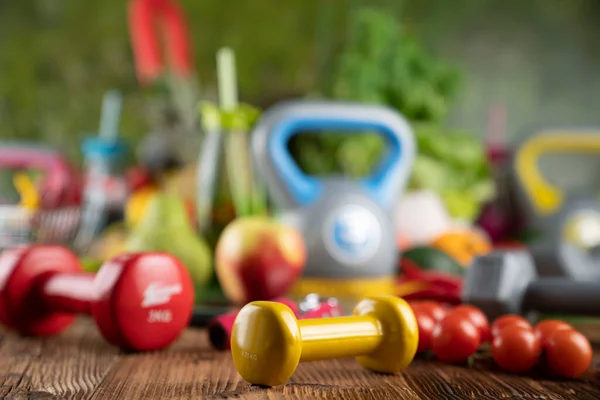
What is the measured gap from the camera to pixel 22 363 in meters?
0.73

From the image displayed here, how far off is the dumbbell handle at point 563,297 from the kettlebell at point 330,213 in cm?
38

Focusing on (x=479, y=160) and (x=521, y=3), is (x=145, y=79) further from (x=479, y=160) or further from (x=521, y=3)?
(x=521, y=3)

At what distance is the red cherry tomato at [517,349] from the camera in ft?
2.24

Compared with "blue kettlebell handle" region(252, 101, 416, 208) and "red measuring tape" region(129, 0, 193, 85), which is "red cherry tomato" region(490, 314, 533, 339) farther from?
"red measuring tape" region(129, 0, 193, 85)

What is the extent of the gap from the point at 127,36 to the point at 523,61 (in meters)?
1.40

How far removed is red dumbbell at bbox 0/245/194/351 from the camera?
28.9 inches

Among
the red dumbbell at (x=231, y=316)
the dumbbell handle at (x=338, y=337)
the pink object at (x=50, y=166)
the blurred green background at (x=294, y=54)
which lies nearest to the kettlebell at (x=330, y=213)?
the red dumbbell at (x=231, y=316)

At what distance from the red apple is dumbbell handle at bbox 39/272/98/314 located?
1.02 ft

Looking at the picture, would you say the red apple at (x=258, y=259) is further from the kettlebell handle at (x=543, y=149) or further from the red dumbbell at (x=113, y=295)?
the kettlebell handle at (x=543, y=149)

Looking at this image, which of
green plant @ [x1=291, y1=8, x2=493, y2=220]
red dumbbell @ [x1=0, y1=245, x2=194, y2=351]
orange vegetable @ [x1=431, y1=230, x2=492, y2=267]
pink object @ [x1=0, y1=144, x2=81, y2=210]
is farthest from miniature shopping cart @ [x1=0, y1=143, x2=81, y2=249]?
orange vegetable @ [x1=431, y1=230, x2=492, y2=267]

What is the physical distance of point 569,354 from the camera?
667 mm

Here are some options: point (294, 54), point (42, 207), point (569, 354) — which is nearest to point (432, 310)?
point (569, 354)

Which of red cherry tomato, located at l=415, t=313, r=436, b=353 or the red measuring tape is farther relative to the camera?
the red measuring tape

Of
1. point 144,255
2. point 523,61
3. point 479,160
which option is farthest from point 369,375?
point 523,61
